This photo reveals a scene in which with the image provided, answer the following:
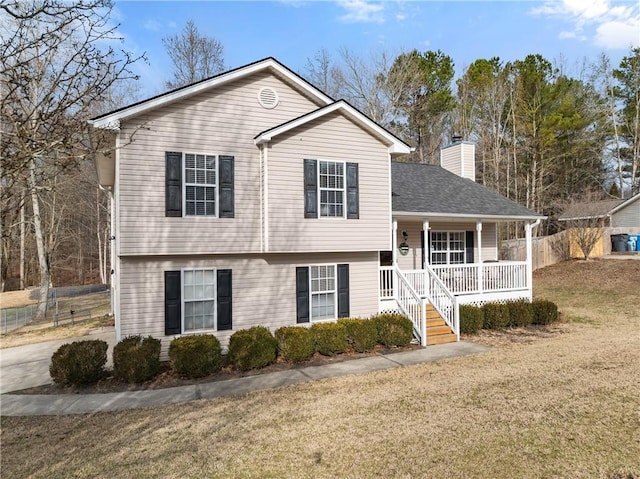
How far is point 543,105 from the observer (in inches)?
1303

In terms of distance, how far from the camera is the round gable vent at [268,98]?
11211 millimetres

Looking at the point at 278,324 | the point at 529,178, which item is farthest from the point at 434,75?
the point at 278,324

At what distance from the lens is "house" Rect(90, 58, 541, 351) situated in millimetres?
9828

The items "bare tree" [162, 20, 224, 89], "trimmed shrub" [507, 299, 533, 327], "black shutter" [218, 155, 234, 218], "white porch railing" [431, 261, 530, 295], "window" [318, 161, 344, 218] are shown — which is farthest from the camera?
"bare tree" [162, 20, 224, 89]

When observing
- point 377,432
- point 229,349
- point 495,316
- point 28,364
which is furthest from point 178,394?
point 495,316

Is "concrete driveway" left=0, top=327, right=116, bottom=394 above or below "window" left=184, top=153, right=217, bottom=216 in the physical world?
below

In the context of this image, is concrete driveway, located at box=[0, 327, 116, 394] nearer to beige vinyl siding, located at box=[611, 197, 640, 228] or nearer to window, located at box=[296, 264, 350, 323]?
window, located at box=[296, 264, 350, 323]

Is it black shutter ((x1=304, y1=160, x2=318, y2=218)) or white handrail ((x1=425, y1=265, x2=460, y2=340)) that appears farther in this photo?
white handrail ((x1=425, y1=265, x2=460, y2=340))

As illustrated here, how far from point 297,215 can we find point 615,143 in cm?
3833

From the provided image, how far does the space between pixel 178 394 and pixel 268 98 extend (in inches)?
300

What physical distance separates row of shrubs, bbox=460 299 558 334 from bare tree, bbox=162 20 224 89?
2452 cm

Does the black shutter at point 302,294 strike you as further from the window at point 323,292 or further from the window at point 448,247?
the window at point 448,247

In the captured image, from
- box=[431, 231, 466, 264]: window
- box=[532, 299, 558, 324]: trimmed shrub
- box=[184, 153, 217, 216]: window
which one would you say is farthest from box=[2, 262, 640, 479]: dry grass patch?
box=[431, 231, 466, 264]: window

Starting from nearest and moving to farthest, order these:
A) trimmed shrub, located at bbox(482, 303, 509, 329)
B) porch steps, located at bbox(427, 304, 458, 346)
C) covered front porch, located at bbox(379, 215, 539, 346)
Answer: porch steps, located at bbox(427, 304, 458, 346)
covered front porch, located at bbox(379, 215, 539, 346)
trimmed shrub, located at bbox(482, 303, 509, 329)
